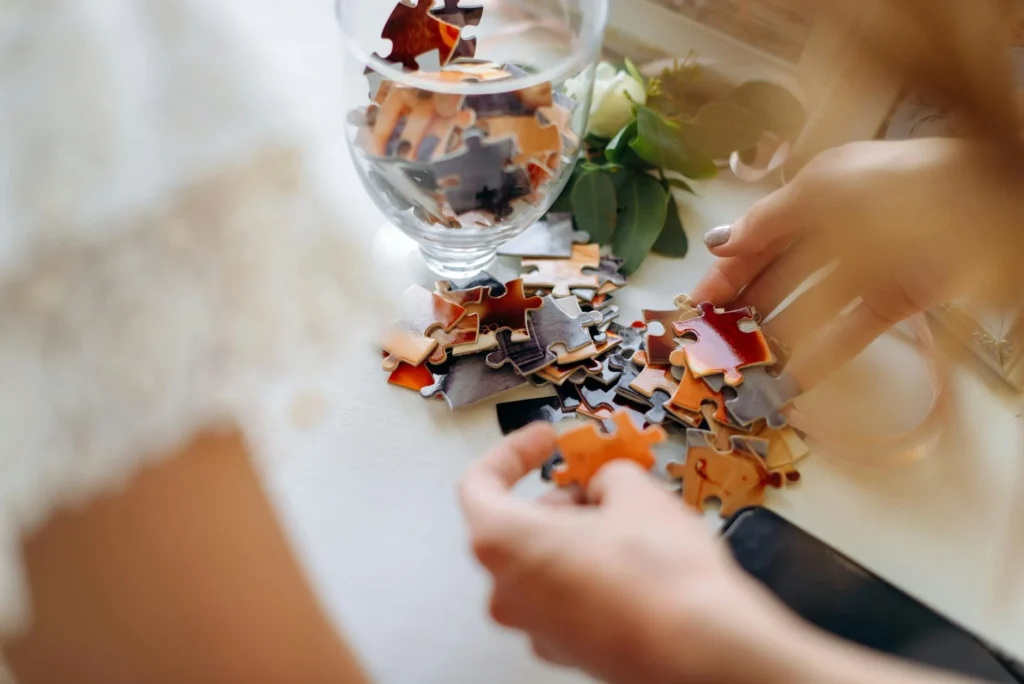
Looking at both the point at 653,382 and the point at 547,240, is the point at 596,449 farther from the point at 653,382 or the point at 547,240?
the point at 547,240

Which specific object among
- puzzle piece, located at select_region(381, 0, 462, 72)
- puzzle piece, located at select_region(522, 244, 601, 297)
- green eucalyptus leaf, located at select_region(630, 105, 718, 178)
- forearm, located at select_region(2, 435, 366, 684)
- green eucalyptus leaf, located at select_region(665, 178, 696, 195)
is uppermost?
puzzle piece, located at select_region(381, 0, 462, 72)

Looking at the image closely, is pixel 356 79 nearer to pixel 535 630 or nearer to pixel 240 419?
pixel 240 419

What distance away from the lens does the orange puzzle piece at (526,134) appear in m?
0.54

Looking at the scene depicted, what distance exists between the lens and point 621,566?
0.32 metres

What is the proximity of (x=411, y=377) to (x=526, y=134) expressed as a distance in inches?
8.4

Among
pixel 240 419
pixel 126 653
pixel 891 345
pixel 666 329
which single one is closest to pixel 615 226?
pixel 666 329

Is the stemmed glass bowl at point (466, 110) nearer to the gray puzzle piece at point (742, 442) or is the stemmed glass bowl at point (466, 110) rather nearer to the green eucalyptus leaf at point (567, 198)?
the green eucalyptus leaf at point (567, 198)

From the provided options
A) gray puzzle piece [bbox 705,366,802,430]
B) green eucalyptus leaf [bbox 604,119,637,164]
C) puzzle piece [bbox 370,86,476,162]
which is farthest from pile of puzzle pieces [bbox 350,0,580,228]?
gray puzzle piece [bbox 705,366,802,430]

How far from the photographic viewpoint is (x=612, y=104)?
0.74m

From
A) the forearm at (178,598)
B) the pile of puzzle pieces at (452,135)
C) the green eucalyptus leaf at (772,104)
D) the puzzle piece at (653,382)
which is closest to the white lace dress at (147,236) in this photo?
the forearm at (178,598)

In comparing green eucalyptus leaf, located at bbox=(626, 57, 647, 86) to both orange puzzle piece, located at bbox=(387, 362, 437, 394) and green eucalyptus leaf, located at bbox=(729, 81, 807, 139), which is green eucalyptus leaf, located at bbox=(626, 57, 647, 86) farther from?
orange puzzle piece, located at bbox=(387, 362, 437, 394)

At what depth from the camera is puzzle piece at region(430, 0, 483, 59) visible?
653 millimetres

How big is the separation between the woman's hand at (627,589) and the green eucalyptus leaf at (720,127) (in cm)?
46

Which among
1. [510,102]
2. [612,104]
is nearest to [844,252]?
[510,102]
